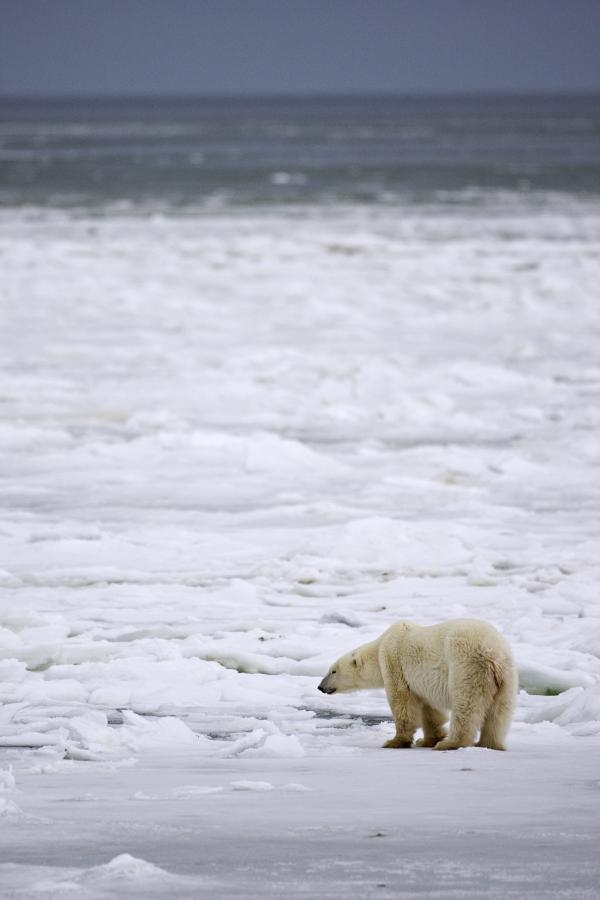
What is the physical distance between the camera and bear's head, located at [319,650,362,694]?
168 inches

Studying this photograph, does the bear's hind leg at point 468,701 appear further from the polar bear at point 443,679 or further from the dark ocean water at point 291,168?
the dark ocean water at point 291,168

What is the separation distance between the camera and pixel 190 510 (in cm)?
705

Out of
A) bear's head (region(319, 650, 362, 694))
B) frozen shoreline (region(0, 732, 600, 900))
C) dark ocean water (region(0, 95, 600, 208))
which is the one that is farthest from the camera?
dark ocean water (region(0, 95, 600, 208))

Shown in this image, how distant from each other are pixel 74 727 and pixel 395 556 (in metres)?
2.50

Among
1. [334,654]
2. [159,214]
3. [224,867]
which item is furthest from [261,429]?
[159,214]

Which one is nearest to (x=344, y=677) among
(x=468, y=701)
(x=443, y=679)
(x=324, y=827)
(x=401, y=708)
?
(x=401, y=708)

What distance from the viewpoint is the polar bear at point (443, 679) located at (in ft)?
12.3

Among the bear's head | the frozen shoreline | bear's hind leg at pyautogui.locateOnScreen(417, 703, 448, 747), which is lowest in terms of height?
the frozen shoreline

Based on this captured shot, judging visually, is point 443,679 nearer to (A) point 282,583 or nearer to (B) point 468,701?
(B) point 468,701

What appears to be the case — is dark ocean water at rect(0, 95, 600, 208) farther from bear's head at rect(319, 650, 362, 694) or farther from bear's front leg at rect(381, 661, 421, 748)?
bear's front leg at rect(381, 661, 421, 748)

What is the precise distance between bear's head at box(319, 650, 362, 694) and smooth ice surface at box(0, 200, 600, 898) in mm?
117

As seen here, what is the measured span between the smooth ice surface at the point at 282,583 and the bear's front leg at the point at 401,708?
0.46 feet

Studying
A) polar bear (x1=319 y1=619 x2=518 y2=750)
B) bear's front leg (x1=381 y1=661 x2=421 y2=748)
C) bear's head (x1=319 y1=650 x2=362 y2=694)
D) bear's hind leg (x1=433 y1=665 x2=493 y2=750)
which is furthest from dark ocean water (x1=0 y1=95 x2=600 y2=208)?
bear's hind leg (x1=433 y1=665 x2=493 y2=750)

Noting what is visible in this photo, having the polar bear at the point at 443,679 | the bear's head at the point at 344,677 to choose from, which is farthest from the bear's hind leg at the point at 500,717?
the bear's head at the point at 344,677
